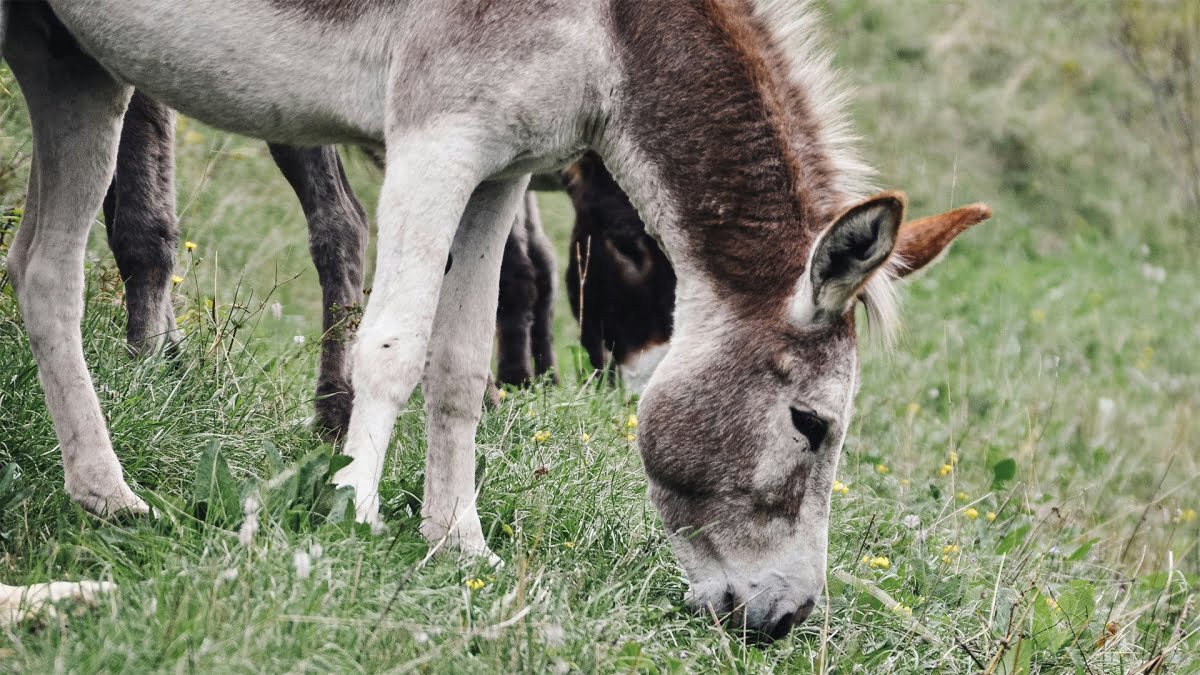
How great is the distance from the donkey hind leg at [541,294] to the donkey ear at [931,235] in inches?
120

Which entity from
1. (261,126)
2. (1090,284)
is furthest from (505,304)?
(1090,284)

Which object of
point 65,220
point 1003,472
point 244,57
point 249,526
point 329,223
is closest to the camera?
point 249,526

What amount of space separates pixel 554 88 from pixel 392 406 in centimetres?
88

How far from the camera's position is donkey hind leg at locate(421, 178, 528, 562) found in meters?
3.56

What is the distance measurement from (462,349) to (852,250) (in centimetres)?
118

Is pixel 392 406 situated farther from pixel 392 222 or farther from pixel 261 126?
pixel 261 126

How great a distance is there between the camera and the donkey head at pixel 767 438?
10.6ft

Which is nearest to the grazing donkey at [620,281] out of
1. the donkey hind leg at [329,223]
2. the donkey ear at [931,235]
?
the donkey hind leg at [329,223]

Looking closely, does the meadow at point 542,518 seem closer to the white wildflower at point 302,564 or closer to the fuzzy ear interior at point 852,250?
the white wildflower at point 302,564

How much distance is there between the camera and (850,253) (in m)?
3.00

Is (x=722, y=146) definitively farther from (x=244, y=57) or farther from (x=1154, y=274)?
(x=1154, y=274)

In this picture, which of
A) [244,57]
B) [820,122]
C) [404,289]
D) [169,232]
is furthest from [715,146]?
[169,232]

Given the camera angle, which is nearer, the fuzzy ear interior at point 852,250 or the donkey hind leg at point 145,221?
the fuzzy ear interior at point 852,250

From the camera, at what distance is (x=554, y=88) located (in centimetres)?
310
